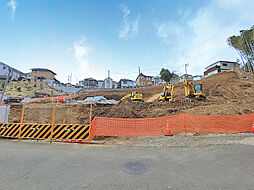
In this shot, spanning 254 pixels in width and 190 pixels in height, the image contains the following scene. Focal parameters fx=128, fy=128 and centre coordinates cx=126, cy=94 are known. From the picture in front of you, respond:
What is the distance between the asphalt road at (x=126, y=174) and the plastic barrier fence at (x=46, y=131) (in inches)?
73.5

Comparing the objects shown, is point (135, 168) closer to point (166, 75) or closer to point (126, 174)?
point (126, 174)

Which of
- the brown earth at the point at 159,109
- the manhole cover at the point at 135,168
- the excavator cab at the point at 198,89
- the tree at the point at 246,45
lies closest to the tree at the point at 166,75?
the tree at the point at 246,45

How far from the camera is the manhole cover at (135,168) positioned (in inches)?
143

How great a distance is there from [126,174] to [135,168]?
1.51ft

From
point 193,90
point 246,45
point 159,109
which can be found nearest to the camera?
point 159,109

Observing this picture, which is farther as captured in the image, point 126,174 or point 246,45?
point 246,45

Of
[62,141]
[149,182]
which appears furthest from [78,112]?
[149,182]

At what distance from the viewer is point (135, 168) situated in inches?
151

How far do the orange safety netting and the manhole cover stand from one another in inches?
141

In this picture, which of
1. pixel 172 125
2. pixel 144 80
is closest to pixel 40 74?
pixel 144 80

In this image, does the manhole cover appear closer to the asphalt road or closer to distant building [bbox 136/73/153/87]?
the asphalt road

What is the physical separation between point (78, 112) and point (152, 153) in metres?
12.5

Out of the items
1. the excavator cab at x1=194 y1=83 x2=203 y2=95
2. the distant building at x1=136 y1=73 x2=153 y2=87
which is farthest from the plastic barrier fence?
the distant building at x1=136 y1=73 x2=153 y2=87

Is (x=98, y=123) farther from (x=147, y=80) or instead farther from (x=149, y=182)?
(x=147, y=80)
